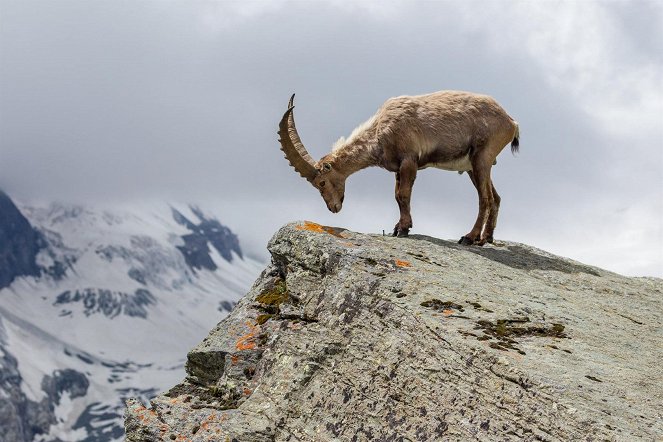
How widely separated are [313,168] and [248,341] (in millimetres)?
5739

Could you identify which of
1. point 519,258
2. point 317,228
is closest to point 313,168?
point 317,228

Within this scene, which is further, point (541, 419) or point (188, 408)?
point (188, 408)

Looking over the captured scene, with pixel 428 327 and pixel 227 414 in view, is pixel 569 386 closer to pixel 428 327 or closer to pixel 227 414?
pixel 428 327

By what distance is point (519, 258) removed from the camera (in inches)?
690

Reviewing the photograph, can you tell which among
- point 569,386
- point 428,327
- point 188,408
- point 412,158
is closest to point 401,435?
point 428,327

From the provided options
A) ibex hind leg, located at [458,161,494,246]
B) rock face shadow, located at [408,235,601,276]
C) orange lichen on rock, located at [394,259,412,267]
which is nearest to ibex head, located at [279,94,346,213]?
rock face shadow, located at [408,235,601,276]

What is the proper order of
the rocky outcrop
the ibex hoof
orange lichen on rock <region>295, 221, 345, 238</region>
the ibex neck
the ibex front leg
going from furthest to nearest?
the ibex neck, the ibex front leg, the ibex hoof, orange lichen on rock <region>295, 221, 345, 238</region>, the rocky outcrop

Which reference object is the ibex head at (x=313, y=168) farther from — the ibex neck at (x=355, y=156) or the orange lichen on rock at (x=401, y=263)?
the orange lichen on rock at (x=401, y=263)

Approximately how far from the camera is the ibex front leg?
57.9 ft

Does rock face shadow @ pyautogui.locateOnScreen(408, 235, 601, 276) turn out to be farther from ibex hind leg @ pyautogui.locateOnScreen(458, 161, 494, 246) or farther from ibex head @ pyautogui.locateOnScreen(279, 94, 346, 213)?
ibex head @ pyautogui.locateOnScreen(279, 94, 346, 213)

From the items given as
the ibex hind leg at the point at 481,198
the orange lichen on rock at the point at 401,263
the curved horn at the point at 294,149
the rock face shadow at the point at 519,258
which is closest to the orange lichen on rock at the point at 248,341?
the orange lichen on rock at the point at 401,263

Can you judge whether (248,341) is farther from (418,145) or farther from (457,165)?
(457,165)

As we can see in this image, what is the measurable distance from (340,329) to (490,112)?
315 inches

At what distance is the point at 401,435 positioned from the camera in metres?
10.9
